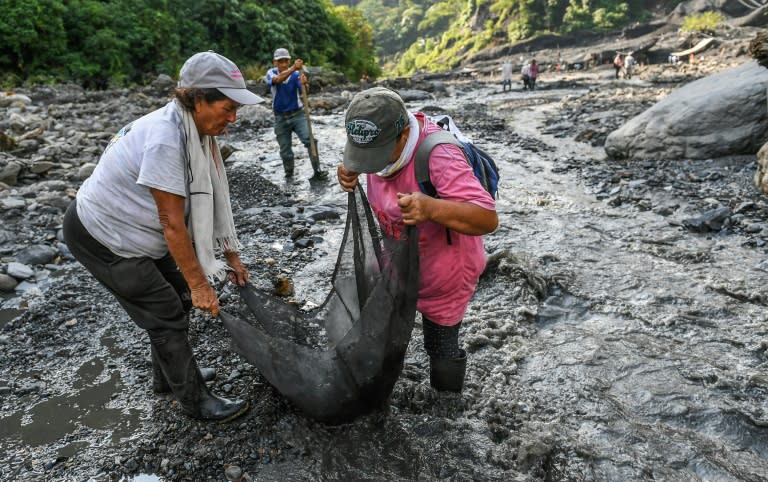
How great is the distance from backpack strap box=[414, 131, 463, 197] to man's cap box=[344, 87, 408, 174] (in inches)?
4.8

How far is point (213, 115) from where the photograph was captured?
2.26 meters

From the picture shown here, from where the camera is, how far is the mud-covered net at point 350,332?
2.28 m

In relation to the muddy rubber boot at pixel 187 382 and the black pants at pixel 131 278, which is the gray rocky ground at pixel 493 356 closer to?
the muddy rubber boot at pixel 187 382

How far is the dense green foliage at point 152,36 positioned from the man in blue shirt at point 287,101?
16165mm

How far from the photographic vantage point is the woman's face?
223cm

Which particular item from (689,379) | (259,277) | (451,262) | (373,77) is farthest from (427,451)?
(373,77)

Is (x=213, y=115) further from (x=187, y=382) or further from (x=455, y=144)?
(x=187, y=382)

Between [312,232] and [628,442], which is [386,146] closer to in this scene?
[628,442]

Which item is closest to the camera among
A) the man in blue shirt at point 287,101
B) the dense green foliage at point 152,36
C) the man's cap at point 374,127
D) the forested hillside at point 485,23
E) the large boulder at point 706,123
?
the man's cap at point 374,127

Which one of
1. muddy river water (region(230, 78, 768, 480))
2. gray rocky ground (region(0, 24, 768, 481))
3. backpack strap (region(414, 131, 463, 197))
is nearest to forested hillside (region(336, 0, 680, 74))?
gray rocky ground (region(0, 24, 768, 481))

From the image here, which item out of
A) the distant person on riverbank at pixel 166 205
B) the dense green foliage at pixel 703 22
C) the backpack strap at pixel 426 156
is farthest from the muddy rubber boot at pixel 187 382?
the dense green foliage at pixel 703 22

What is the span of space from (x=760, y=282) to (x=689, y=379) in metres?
1.87

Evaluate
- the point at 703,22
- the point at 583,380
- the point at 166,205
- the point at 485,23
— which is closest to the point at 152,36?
the point at 166,205

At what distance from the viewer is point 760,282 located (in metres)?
4.41
